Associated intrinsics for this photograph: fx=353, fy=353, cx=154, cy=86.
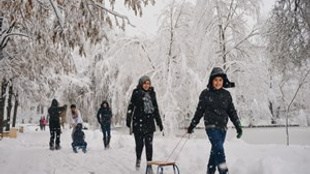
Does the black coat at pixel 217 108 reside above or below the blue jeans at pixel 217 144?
above

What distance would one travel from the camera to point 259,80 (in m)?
16.4

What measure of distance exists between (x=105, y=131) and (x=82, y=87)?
21131 mm

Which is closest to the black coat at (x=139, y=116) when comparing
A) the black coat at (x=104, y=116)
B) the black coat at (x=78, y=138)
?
the black coat at (x=78, y=138)

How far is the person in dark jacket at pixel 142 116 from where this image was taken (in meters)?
6.85

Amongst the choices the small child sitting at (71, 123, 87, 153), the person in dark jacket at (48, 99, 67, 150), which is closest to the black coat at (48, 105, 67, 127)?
the person in dark jacket at (48, 99, 67, 150)

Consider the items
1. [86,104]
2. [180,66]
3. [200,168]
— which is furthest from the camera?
[86,104]

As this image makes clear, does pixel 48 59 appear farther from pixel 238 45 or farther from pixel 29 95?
pixel 29 95

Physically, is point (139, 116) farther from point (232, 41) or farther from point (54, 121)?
point (232, 41)

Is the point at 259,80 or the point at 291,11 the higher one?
the point at 291,11

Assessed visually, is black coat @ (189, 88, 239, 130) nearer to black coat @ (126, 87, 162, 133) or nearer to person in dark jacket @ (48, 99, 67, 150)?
black coat @ (126, 87, 162, 133)

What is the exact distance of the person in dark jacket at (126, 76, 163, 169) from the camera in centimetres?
685

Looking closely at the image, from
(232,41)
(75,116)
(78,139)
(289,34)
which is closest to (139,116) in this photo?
(78,139)

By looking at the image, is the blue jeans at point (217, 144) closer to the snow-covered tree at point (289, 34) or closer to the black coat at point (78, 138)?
the snow-covered tree at point (289, 34)

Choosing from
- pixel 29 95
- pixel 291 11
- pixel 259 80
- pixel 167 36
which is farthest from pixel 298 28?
pixel 29 95
